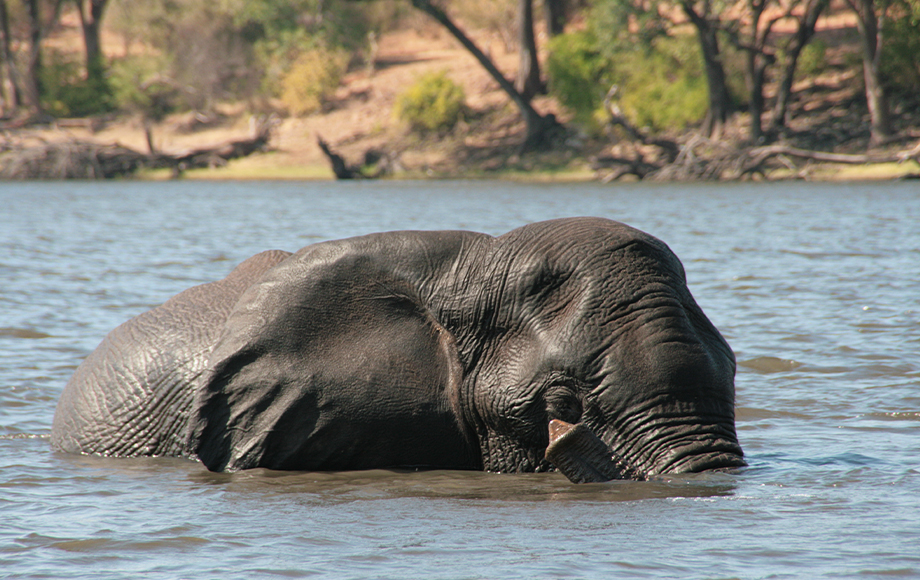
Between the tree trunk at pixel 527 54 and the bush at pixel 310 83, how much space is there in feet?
29.4

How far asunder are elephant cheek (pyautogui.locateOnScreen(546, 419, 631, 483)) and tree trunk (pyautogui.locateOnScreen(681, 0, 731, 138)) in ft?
109

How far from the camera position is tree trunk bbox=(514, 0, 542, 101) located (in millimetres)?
44250

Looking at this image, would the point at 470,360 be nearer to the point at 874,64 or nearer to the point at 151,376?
the point at 151,376

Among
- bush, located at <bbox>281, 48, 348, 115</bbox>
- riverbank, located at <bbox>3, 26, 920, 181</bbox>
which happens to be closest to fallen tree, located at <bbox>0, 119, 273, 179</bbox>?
riverbank, located at <bbox>3, 26, 920, 181</bbox>

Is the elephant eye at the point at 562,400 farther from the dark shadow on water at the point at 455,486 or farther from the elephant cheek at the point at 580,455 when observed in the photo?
the dark shadow on water at the point at 455,486

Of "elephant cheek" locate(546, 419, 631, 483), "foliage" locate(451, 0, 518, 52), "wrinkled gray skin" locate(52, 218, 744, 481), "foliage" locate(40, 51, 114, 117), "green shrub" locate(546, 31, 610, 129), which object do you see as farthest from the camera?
"foliage" locate(451, 0, 518, 52)

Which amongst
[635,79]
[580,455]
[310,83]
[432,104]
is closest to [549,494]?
[580,455]

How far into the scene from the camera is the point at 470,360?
4.60 metres

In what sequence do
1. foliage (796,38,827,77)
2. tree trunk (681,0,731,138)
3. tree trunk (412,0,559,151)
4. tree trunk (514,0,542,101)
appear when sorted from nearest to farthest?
tree trunk (681,0,731,138) < tree trunk (412,0,559,151) < foliage (796,38,827,77) < tree trunk (514,0,542,101)

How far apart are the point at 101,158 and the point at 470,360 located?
134 ft

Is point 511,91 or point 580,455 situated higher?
point 580,455

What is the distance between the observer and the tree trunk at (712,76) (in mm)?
36312

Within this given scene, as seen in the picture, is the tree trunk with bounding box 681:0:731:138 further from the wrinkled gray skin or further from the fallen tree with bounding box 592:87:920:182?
the wrinkled gray skin

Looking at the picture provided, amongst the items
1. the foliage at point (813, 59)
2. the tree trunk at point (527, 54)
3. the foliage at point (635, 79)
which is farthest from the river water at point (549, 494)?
the tree trunk at point (527, 54)
